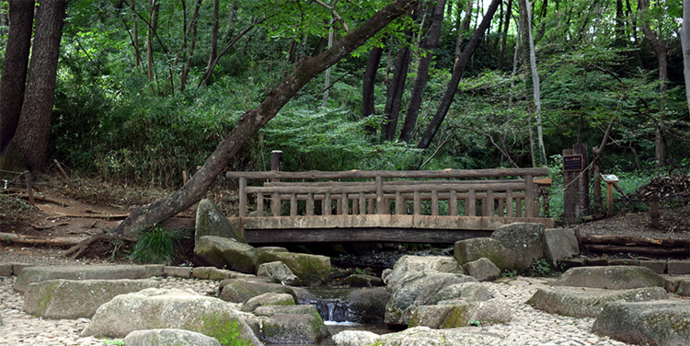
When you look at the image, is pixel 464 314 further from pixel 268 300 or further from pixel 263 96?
pixel 263 96

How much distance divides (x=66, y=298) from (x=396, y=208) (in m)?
5.64

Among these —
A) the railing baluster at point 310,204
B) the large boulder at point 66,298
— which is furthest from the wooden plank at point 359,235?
the large boulder at point 66,298

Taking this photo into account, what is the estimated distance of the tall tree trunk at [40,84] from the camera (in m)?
10.1

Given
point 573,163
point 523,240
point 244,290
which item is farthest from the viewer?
point 573,163

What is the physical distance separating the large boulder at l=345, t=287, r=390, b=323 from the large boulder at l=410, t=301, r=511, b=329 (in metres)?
1.41

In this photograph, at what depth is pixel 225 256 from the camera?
7.86m

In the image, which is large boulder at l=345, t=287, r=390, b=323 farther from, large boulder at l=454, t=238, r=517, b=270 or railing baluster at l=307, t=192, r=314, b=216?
railing baluster at l=307, t=192, r=314, b=216

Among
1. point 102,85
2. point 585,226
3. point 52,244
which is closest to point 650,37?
point 585,226

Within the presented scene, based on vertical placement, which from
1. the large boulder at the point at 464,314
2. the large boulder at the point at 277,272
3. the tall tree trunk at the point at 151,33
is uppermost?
the tall tree trunk at the point at 151,33

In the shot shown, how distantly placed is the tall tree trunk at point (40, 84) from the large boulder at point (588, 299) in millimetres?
10049

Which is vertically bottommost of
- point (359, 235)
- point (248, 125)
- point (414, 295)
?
point (414, 295)

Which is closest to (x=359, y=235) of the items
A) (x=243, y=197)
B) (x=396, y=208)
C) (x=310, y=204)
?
(x=396, y=208)

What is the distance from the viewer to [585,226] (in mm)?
10023

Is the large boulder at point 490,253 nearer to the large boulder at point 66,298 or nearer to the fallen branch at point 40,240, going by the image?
the large boulder at point 66,298
